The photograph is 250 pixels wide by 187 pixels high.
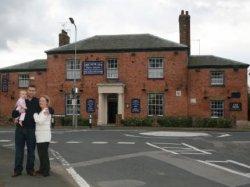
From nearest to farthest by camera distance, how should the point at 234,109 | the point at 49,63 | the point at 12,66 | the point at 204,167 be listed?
1. the point at 204,167
2. the point at 234,109
3. the point at 49,63
4. the point at 12,66

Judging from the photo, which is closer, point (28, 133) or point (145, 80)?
point (28, 133)

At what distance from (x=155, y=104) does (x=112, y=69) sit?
476 cm

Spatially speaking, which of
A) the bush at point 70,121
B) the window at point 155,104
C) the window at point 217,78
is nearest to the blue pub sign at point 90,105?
the bush at point 70,121

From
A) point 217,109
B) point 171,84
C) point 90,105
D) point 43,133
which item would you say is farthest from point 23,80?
point 43,133

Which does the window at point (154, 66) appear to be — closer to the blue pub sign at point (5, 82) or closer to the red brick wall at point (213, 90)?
the red brick wall at point (213, 90)

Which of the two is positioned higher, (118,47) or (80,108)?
(118,47)

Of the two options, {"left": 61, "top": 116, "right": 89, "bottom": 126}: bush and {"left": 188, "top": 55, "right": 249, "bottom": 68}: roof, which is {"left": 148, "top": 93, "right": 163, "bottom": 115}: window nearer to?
{"left": 188, "top": 55, "right": 249, "bottom": 68}: roof

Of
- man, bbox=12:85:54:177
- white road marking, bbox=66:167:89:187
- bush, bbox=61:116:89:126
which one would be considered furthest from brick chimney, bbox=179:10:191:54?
man, bbox=12:85:54:177

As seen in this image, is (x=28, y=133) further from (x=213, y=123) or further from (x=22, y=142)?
(x=213, y=123)

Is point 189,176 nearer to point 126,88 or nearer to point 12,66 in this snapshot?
point 126,88

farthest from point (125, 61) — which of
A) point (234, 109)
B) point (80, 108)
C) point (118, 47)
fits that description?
point (234, 109)

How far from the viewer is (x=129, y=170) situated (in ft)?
42.4

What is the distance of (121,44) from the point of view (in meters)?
45.8

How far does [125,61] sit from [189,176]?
33536mm
